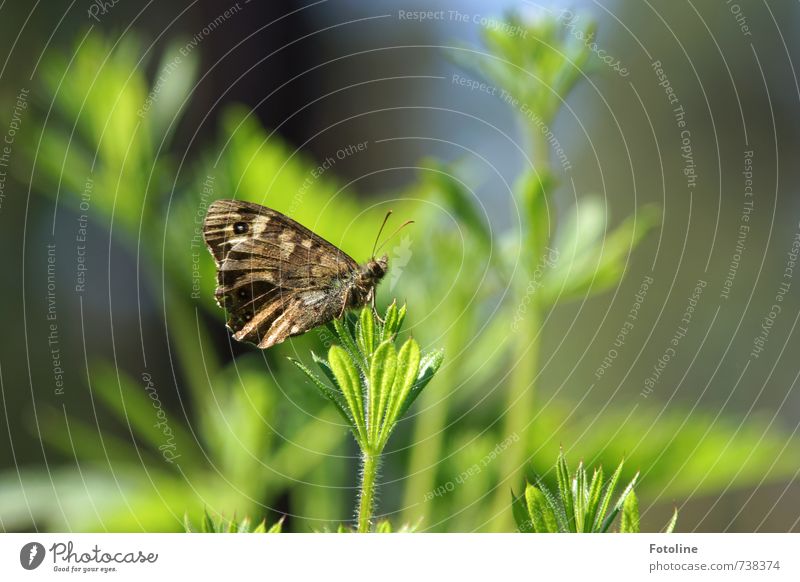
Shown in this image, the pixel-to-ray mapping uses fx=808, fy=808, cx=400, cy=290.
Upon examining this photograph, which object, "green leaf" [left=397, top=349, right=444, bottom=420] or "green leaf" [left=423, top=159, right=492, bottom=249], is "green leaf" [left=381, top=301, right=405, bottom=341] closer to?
"green leaf" [left=397, top=349, right=444, bottom=420]

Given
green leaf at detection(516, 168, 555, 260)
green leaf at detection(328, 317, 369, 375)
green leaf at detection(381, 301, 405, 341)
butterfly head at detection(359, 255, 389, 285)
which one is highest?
green leaf at detection(516, 168, 555, 260)

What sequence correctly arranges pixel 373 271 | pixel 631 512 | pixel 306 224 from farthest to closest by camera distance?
pixel 306 224, pixel 373 271, pixel 631 512

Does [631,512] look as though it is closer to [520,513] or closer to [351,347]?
[520,513]

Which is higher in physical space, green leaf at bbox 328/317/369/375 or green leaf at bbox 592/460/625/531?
green leaf at bbox 328/317/369/375

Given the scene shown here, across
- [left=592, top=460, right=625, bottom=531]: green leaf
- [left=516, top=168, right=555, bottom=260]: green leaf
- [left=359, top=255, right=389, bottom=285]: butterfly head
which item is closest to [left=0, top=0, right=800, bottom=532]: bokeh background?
[left=516, top=168, right=555, bottom=260]: green leaf

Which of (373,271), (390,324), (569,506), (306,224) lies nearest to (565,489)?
(569,506)

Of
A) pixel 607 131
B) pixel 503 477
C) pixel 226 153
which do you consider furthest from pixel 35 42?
pixel 607 131
